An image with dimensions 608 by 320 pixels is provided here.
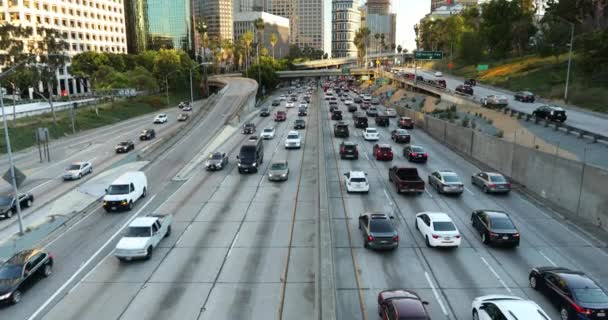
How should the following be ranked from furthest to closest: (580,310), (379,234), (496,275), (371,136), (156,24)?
(156,24) < (371,136) < (379,234) < (496,275) < (580,310)

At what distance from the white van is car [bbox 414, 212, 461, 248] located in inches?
788

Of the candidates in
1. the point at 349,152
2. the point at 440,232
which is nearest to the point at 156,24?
the point at 349,152

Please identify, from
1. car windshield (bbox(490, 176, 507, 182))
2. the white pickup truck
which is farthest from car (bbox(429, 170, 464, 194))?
the white pickup truck

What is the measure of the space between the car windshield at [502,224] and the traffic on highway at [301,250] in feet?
0.24

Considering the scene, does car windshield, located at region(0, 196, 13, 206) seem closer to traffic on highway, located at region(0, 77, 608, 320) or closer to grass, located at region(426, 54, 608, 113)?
traffic on highway, located at region(0, 77, 608, 320)

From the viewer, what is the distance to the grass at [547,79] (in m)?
58.8

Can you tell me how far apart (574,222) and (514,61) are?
8882cm

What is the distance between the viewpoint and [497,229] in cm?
2381

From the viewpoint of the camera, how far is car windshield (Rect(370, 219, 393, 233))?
23.6m

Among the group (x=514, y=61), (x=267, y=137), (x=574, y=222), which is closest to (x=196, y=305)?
(x=574, y=222)

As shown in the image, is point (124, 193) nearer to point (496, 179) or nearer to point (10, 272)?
point (10, 272)

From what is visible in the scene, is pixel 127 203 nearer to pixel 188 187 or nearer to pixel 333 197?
pixel 188 187

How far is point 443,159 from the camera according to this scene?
150ft

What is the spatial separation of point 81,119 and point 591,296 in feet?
260
